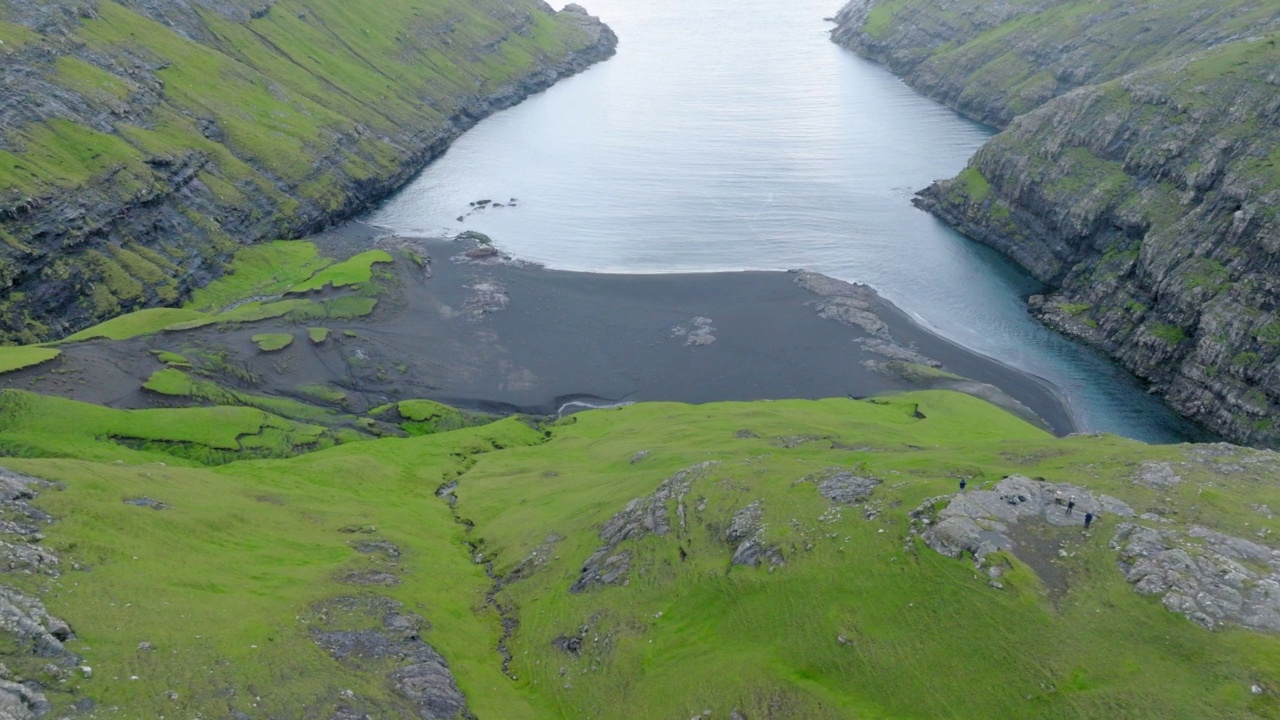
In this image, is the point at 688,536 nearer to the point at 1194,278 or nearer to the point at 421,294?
the point at 421,294

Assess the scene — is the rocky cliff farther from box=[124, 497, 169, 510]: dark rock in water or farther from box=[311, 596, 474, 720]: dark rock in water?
box=[124, 497, 169, 510]: dark rock in water

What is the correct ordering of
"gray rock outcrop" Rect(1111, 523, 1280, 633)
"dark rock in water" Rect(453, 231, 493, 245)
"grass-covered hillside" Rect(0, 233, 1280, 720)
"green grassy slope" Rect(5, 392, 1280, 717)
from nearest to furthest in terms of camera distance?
"green grassy slope" Rect(5, 392, 1280, 717), "grass-covered hillside" Rect(0, 233, 1280, 720), "gray rock outcrop" Rect(1111, 523, 1280, 633), "dark rock in water" Rect(453, 231, 493, 245)

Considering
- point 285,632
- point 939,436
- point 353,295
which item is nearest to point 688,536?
point 285,632

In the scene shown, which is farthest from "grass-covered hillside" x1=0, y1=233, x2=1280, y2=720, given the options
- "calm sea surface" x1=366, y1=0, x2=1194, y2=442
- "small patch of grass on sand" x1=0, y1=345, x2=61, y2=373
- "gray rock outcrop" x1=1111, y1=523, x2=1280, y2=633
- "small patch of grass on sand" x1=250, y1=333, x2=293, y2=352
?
"calm sea surface" x1=366, y1=0, x2=1194, y2=442

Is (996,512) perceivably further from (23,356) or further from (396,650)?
(23,356)

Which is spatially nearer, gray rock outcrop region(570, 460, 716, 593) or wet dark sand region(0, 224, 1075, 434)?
gray rock outcrop region(570, 460, 716, 593)

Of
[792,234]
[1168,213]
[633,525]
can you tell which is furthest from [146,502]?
[1168,213]
